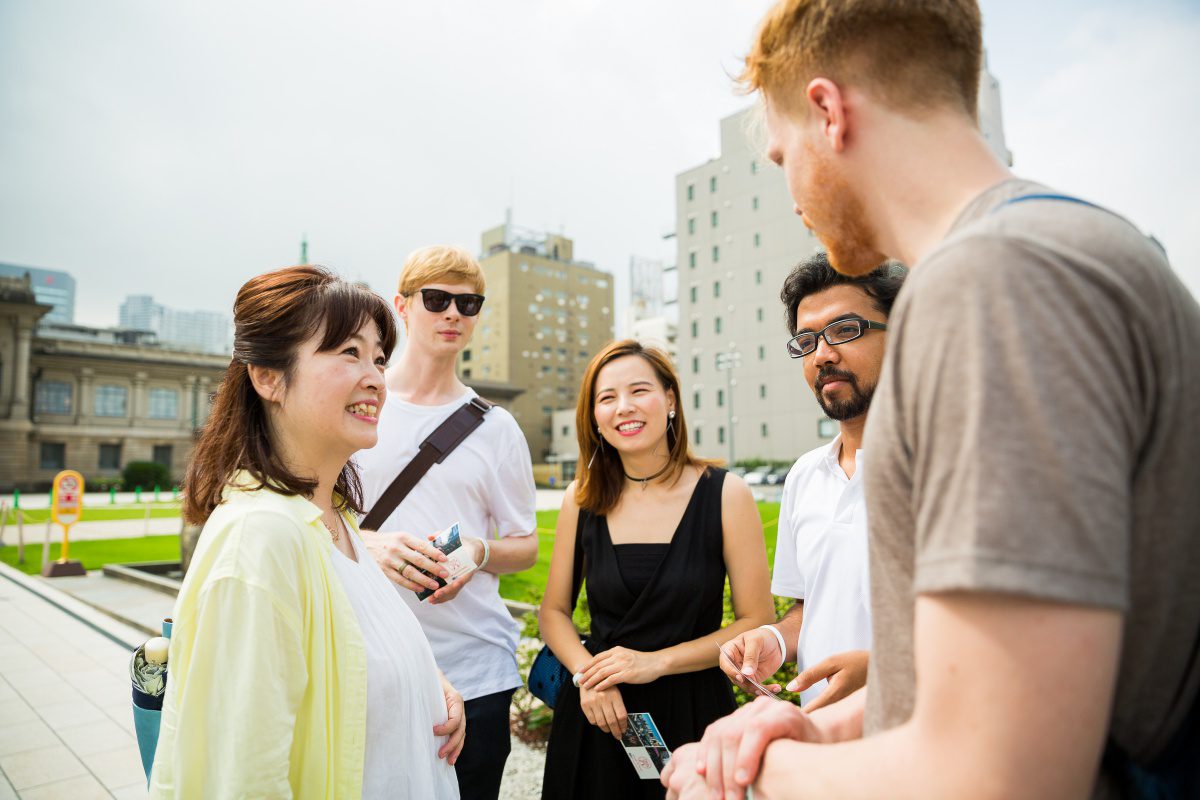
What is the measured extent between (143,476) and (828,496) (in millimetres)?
58352

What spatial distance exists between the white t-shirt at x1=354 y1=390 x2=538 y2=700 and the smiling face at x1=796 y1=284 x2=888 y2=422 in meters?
1.31

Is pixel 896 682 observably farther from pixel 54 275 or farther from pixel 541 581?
pixel 54 275

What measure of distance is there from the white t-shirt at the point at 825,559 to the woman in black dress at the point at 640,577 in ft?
0.55

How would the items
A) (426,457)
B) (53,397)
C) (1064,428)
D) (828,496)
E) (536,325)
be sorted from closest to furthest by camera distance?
(1064,428), (828,496), (426,457), (53,397), (536,325)

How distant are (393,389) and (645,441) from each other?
1.35m

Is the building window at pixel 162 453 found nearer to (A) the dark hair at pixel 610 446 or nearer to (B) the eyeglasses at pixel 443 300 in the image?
(B) the eyeglasses at pixel 443 300

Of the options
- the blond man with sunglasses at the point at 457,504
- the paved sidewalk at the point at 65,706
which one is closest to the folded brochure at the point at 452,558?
the blond man with sunglasses at the point at 457,504

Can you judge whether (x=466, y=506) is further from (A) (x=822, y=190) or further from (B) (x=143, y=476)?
(B) (x=143, y=476)

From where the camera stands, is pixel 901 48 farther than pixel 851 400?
No

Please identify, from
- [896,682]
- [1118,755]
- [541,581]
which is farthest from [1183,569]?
[541,581]

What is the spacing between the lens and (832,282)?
2885 mm

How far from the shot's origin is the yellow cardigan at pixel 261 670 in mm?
1654

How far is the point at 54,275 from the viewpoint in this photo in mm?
195750

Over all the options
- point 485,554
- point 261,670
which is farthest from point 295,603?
point 485,554
